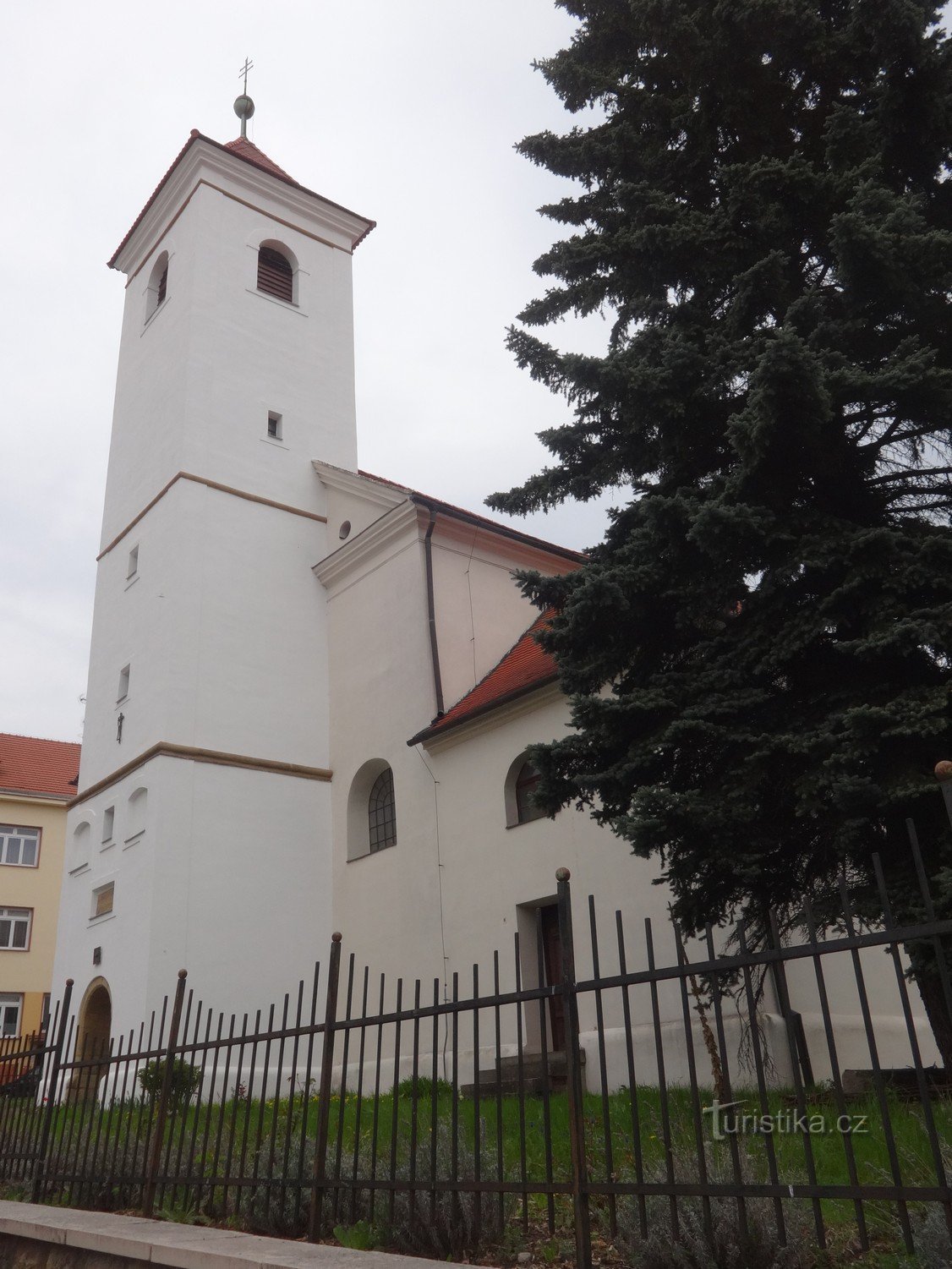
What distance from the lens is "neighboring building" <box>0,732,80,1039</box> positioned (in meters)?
28.9

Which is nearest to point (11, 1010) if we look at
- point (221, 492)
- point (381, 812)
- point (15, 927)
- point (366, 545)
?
point (15, 927)

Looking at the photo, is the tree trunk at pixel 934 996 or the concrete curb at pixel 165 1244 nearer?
the concrete curb at pixel 165 1244

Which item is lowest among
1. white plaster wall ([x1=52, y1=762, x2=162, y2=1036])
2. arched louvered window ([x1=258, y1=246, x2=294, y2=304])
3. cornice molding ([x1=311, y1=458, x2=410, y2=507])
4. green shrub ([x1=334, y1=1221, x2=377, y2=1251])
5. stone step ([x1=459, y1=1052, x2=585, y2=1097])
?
green shrub ([x1=334, y1=1221, x2=377, y2=1251])

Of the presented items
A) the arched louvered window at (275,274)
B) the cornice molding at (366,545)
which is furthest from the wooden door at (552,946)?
the arched louvered window at (275,274)

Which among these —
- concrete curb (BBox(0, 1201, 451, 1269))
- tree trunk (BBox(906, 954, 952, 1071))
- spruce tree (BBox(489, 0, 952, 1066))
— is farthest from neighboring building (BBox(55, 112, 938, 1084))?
concrete curb (BBox(0, 1201, 451, 1269))

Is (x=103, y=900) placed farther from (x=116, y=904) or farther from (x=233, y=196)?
(x=233, y=196)

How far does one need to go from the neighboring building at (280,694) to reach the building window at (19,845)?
44.0 feet

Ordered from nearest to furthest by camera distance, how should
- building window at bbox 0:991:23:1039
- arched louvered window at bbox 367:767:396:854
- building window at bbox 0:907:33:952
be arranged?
arched louvered window at bbox 367:767:396:854, building window at bbox 0:991:23:1039, building window at bbox 0:907:33:952

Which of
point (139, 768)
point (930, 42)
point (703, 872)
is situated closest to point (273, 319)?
point (139, 768)

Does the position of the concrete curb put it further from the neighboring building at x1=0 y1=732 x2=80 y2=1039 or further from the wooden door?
the neighboring building at x1=0 y1=732 x2=80 y2=1039

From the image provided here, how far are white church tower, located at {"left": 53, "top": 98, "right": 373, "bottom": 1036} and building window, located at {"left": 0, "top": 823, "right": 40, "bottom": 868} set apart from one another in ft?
43.8

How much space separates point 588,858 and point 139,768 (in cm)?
788

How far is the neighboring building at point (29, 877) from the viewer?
28922 millimetres

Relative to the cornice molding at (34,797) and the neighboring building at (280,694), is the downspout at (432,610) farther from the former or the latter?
the cornice molding at (34,797)
